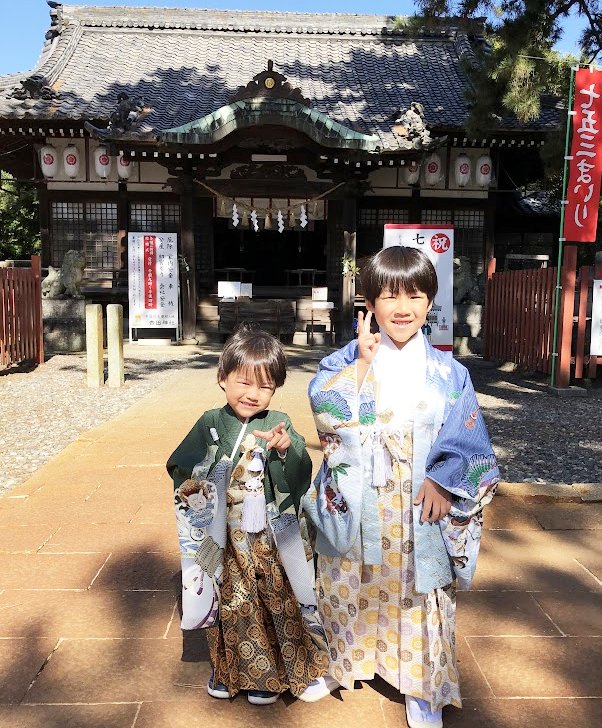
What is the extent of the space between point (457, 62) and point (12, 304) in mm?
11618

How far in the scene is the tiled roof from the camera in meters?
12.3

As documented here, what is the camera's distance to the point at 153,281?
461 inches

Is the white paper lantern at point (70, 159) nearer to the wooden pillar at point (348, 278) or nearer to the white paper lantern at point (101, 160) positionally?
the white paper lantern at point (101, 160)

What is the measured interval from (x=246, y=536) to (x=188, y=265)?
10.6 metres

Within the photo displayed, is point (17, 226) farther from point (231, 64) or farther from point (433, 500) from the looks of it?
point (433, 500)

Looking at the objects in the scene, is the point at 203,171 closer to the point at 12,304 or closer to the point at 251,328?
the point at 12,304

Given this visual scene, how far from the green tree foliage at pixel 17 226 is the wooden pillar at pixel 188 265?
430 inches

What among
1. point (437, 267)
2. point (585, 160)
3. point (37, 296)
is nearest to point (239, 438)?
point (437, 267)

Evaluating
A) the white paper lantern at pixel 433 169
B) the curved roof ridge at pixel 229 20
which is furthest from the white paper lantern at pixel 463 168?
the curved roof ridge at pixel 229 20

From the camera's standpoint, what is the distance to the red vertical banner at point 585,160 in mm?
7148

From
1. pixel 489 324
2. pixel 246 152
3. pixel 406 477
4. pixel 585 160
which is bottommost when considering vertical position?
pixel 489 324

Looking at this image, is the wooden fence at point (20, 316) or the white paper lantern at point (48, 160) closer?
the wooden fence at point (20, 316)

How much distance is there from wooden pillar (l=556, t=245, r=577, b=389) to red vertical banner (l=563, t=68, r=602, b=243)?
25 cm

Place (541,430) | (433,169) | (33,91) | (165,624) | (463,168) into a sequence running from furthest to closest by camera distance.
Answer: (433,169)
(463,168)
(33,91)
(541,430)
(165,624)
